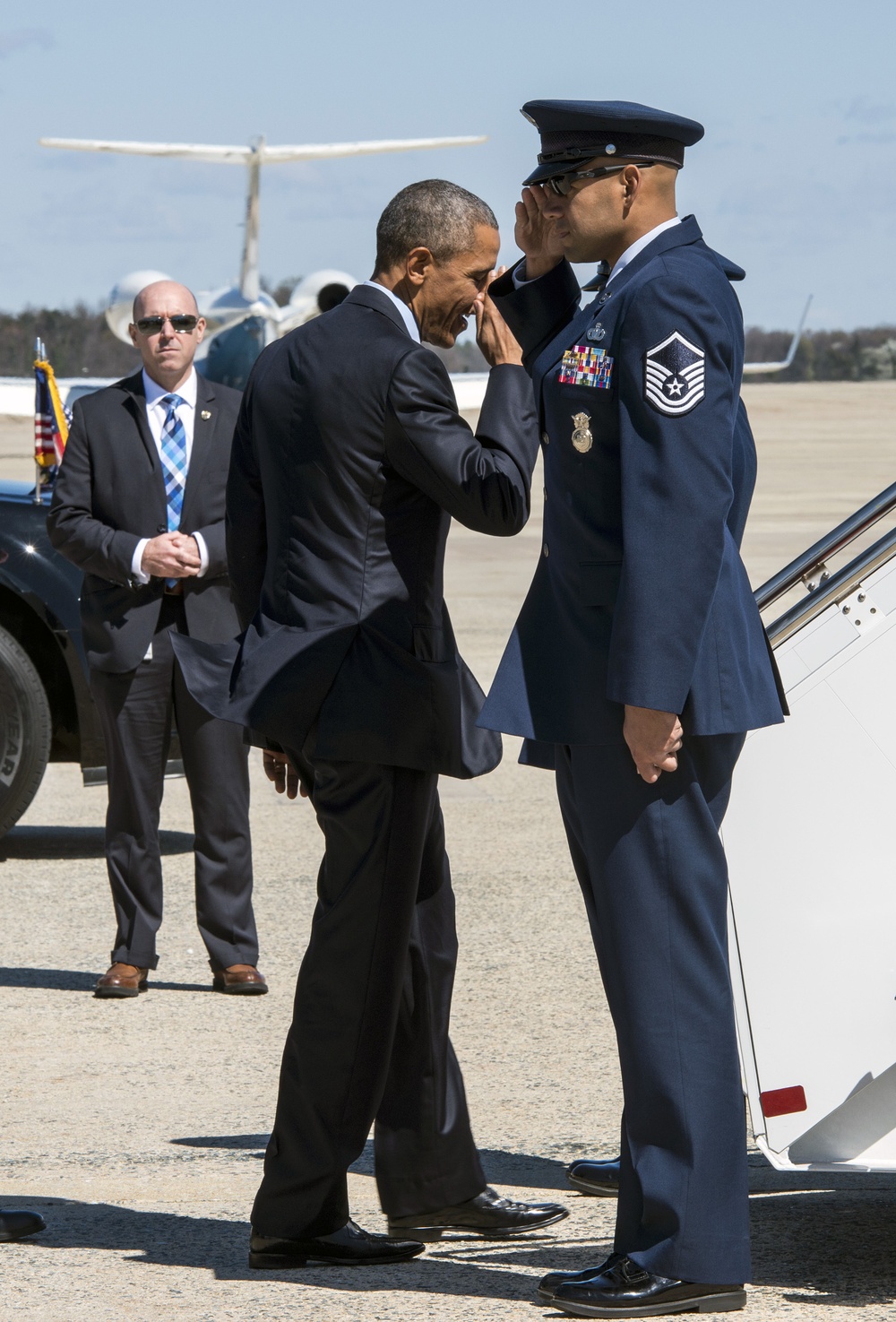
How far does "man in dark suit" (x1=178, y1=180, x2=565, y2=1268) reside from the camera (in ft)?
10.7

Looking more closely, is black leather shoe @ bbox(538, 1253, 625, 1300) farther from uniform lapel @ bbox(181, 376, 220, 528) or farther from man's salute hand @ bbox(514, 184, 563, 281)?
uniform lapel @ bbox(181, 376, 220, 528)

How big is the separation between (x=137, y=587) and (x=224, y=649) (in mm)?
1862

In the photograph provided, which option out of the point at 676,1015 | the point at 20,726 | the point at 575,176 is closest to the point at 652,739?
the point at 676,1015

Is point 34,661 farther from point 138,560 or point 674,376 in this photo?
point 674,376

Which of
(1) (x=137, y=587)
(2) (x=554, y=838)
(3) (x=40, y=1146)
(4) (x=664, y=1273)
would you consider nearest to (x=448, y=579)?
(2) (x=554, y=838)

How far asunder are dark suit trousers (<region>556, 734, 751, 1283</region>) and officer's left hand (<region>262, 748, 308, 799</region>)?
79 cm

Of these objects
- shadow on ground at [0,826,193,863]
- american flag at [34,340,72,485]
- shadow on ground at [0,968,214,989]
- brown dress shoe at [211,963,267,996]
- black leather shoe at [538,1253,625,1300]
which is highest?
american flag at [34,340,72,485]

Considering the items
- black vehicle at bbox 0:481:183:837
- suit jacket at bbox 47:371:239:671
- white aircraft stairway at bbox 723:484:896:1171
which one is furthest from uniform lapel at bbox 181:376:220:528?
white aircraft stairway at bbox 723:484:896:1171

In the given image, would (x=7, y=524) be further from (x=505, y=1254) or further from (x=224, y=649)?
(x=505, y=1254)

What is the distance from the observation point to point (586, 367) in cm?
298

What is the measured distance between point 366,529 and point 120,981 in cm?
244

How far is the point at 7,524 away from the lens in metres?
6.94

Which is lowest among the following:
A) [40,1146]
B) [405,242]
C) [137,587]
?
[40,1146]

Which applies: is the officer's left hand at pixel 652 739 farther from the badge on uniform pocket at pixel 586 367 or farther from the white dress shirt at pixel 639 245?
the white dress shirt at pixel 639 245
